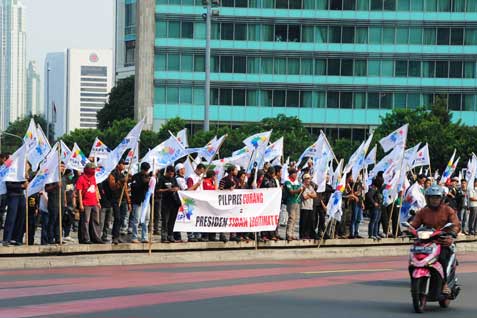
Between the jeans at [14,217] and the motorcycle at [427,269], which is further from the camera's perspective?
the jeans at [14,217]

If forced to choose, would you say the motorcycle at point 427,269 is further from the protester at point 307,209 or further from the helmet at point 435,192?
the protester at point 307,209

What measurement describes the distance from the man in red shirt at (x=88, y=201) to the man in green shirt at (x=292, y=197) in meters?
4.92

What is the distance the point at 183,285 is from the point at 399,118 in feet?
190

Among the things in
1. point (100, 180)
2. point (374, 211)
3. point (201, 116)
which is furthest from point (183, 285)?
point (201, 116)

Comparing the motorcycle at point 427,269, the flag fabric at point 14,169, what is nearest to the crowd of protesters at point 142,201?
the flag fabric at point 14,169

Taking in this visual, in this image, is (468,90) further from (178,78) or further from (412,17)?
(178,78)

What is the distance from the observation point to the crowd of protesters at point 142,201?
71.6 feet

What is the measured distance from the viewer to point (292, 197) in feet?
82.6

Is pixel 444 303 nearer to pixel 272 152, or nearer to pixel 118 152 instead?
pixel 118 152

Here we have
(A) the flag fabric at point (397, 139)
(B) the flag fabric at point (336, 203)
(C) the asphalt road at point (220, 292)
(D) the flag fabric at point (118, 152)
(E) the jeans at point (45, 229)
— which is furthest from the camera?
(A) the flag fabric at point (397, 139)

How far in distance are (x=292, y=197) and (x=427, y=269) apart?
38.7 ft

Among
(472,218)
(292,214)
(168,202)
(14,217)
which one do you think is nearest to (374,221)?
(292,214)

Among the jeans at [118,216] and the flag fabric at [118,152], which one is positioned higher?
the flag fabric at [118,152]

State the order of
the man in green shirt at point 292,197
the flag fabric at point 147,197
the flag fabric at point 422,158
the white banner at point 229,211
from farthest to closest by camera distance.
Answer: the flag fabric at point 422,158, the man in green shirt at point 292,197, the white banner at point 229,211, the flag fabric at point 147,197
